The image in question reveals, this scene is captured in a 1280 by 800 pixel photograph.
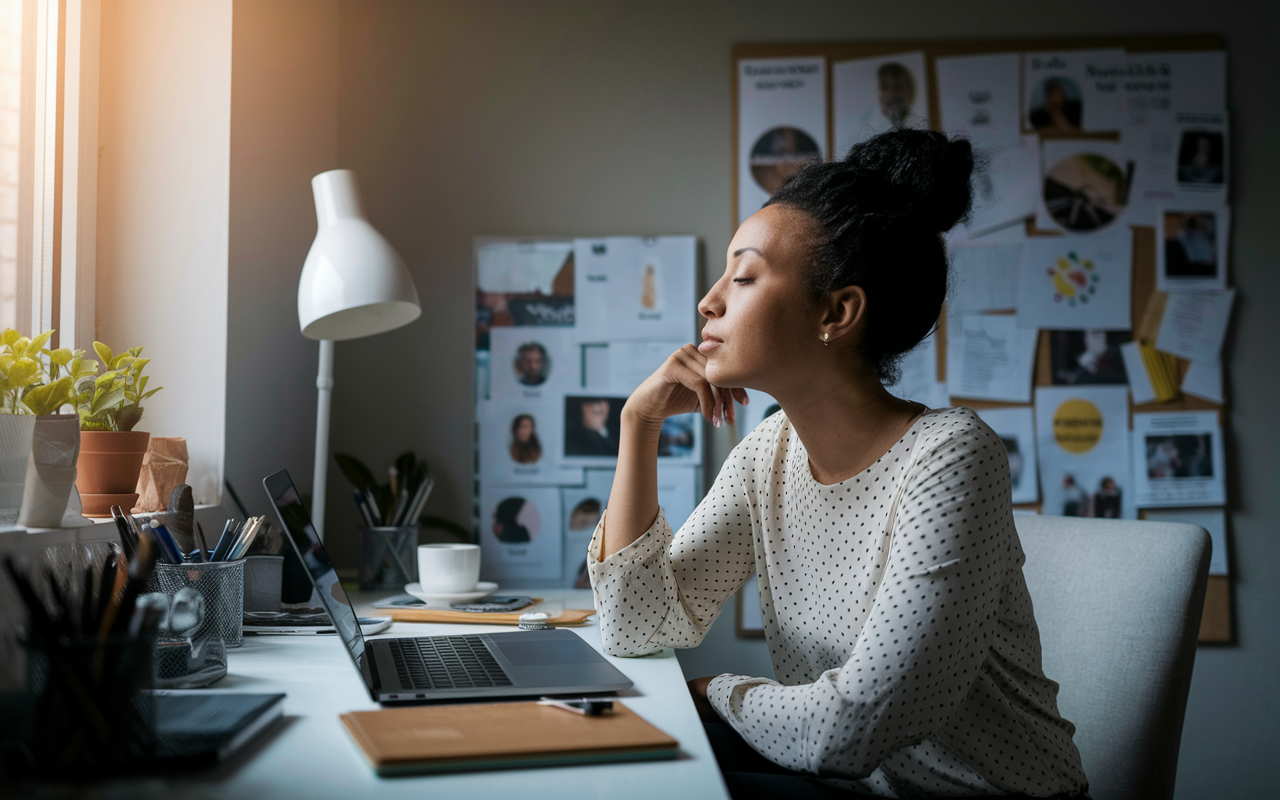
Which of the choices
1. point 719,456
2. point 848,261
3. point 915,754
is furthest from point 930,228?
point 719,456

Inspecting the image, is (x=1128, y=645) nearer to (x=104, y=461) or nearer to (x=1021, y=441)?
(x=1021, y=441)

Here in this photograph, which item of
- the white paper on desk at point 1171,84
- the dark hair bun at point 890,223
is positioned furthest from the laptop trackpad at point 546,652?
the white paper on desk at point 1171,84

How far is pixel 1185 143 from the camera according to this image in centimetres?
183

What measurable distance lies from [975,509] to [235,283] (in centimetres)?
119

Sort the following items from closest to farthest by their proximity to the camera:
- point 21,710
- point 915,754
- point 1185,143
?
point 21,710 → point 915,754 → point 1185,143

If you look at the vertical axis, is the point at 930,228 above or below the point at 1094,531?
above

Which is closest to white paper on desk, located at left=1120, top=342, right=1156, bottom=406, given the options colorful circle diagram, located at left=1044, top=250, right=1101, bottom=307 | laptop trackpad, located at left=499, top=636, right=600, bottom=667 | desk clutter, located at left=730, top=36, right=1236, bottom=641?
desk clutter, located at left=730, top=36, right=1236, bottom=641

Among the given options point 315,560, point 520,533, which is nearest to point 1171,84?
point 520,533

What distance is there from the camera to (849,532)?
1.03m

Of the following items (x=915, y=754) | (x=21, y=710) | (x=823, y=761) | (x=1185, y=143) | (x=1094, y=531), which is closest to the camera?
(x=21, y=710)

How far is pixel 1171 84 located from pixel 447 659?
1824mm

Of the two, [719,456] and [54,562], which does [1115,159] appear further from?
[54,562]

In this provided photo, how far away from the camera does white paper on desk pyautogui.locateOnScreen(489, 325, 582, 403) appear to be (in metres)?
1.86

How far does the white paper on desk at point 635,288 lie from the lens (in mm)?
1846
